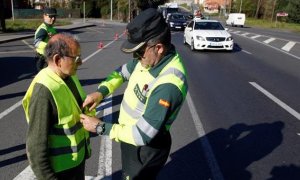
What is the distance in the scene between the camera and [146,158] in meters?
2.59

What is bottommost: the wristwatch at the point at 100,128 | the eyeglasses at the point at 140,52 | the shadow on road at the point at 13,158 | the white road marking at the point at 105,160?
the shadow on road at the point at 13,158

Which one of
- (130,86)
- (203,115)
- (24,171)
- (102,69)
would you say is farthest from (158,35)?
(102,69)

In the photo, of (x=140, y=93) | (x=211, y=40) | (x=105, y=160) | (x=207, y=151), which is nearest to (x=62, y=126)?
(x=140, y=93)

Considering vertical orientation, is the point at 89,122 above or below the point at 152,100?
below

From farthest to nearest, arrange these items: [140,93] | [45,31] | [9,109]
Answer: [9,109]
[45,31]
[140,93]

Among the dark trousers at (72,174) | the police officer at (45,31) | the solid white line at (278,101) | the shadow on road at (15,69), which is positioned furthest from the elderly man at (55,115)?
the shadow on road at (15,69)

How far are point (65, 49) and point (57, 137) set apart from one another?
0.62 meters

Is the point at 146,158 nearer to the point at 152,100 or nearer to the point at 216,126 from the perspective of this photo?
the point at 152,100

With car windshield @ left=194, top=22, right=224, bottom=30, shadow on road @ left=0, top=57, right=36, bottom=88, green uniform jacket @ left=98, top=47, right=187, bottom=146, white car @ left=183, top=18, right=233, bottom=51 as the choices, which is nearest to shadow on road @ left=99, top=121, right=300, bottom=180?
green uniform jacket @ left=98, top=47, right=187, bottom=146

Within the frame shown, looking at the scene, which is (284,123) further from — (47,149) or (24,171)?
(47,149)

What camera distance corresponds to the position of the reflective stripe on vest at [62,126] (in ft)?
7.41

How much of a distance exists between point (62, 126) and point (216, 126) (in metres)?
4.32

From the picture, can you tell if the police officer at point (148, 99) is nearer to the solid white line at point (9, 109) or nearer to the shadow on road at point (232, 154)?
the shadow on road at point (232, 154)

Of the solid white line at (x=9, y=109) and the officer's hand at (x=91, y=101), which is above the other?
the officer's hand at (x=91, y=101)
